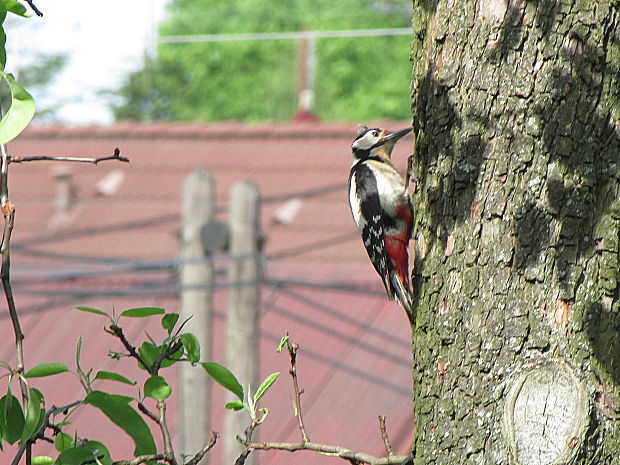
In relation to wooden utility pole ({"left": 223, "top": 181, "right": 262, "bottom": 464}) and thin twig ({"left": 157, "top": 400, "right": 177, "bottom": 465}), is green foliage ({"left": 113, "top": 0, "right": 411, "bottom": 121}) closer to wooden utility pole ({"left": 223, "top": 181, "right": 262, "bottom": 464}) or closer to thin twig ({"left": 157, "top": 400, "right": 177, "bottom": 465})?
wooden utility pole ({"left": 223, "top": 181, "right": 262, "bottom": 464})

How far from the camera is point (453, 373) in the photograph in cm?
241

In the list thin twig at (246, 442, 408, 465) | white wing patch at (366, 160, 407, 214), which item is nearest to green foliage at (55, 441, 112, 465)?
thin twig at (246, 442, 408, 465)

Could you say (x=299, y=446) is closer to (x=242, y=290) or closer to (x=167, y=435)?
(x=167, y=435)

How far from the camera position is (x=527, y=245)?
7.66ft

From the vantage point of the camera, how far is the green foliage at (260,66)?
43.8 meters

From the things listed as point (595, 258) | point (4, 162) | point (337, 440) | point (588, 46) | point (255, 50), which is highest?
point (588, 46)

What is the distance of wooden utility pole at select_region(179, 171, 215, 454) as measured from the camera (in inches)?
279

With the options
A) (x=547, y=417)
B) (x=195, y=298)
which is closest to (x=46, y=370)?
(x=547, y=417)

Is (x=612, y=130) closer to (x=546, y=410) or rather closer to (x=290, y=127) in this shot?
(x=546, y=410)

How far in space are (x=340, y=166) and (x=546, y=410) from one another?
9941mm

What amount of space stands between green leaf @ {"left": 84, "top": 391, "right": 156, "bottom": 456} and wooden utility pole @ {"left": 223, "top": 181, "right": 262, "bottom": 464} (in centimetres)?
496

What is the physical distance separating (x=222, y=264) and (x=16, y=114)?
8210 mm

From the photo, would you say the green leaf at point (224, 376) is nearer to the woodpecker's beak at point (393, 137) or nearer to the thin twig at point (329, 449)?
the thin twig at point (329, 449)

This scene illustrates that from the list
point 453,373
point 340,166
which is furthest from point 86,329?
point 453,373
